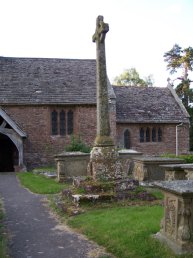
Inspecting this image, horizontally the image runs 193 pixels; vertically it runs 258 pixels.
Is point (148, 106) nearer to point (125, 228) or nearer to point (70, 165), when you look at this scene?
point (70, 165)

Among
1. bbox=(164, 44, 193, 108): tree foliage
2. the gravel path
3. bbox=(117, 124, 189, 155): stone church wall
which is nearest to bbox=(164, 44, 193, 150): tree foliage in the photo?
bbox=(164, 44, 193, 108): tree foliage

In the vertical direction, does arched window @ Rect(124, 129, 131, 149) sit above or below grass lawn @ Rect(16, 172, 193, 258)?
above

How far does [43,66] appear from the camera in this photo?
93.9 ft

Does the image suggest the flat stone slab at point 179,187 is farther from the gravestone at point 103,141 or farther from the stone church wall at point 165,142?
the stone church wall at point 165,142

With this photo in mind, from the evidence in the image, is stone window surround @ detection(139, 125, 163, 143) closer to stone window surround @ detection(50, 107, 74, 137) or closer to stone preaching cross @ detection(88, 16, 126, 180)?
stone window surround @ detection(50, 107, 74, 137)

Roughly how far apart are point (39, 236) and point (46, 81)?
2020 centimetres

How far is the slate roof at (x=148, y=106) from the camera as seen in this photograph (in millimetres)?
29719

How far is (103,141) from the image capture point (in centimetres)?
1226

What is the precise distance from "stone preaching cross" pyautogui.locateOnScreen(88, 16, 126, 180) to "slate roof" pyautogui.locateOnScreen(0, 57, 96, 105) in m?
13.5

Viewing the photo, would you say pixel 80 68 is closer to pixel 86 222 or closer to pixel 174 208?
pixel 86 222

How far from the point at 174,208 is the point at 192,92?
34.4 meters

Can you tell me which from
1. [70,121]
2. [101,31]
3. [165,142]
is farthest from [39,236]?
[165,142]

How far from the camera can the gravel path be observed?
6922 mm

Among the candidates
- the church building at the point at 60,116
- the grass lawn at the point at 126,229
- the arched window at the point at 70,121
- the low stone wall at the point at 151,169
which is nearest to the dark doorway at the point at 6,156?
the church building at the point at 60,116
